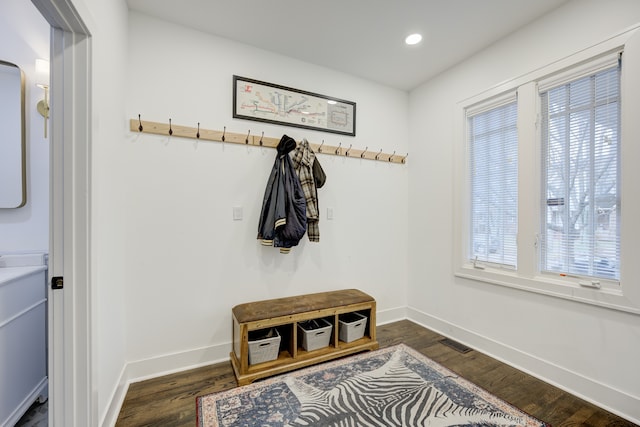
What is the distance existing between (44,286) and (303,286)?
1827mm

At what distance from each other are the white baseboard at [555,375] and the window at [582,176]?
0.69m

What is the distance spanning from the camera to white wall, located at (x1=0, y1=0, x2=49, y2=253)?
5.84ft

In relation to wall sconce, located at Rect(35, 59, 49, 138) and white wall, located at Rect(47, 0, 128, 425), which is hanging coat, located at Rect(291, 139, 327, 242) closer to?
white wall, located at Rect(47, 0, 128, 425)

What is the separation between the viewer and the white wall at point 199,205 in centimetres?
199

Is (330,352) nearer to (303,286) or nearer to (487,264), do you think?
(303,286)

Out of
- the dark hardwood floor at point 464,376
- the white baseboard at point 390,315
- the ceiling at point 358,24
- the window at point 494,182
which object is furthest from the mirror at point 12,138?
the window at point 494,182

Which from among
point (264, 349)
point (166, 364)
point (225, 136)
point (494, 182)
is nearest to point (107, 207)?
point (225, 136)

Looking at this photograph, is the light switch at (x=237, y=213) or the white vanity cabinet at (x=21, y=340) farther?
the light switch at (x=237, y=213)

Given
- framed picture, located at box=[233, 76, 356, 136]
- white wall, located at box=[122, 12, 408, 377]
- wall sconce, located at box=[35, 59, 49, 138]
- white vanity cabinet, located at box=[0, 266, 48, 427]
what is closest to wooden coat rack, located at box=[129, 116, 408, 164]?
white wall, located at box=[122, 12, 408, 377]

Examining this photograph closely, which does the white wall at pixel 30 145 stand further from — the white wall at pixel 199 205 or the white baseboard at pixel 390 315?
the white baseboard at pixel 390 315

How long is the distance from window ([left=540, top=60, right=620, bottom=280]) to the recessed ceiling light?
1051 mm

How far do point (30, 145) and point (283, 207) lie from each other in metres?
1.77

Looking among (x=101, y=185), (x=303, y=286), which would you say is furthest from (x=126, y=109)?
(x=303, y=286)

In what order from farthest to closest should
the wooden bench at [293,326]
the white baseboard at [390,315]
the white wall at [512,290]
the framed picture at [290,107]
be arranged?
1. the white baseboard at [390,315]
2. the framed picture at [290,107]
3. the wooden bench at [293,326]
4. the white wall at [512,290]
